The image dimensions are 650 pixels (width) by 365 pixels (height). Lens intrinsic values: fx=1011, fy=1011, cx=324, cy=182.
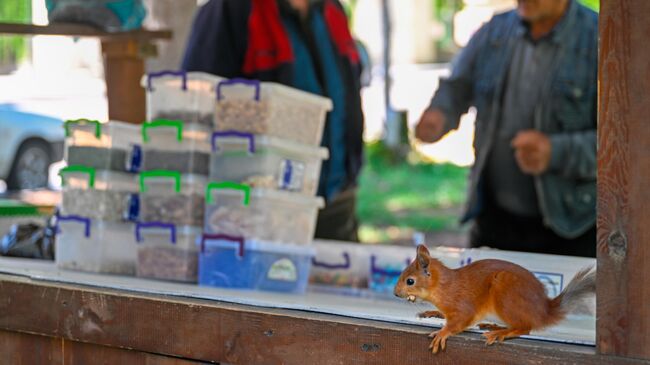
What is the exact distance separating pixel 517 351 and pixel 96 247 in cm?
175

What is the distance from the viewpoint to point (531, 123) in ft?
14.2

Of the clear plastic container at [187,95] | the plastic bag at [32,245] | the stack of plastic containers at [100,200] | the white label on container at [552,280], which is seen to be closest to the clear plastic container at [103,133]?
the stack of plastic containers at [100,200]

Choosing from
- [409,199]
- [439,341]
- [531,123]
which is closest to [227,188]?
[439,341]

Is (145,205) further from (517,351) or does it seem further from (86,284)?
(517,351)

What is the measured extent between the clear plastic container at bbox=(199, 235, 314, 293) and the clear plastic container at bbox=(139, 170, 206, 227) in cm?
13

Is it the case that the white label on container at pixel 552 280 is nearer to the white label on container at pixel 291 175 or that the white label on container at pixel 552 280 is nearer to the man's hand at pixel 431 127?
the white label on container at pixel 291 175

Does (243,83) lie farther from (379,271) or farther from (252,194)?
(379,271)

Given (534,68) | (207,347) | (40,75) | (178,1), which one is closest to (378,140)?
(40,75)

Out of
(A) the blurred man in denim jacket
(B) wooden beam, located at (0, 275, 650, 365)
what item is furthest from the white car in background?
(B) wooden beam, located at (0, 275, 650, 365)

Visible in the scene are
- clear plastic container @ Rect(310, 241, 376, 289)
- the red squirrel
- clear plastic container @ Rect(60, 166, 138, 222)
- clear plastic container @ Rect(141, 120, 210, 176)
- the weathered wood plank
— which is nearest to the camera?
the red squirrel

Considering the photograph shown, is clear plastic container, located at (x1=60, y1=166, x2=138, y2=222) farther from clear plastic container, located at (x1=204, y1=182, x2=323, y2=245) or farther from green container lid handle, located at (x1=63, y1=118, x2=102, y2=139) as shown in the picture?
clear plastic container, located at (x1=204, y1=182, x2=323, y2=245)

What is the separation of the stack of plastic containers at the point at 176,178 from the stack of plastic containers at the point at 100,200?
0.27ft

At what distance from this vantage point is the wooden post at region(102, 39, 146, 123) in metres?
4.10

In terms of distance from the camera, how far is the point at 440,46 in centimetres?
2000
